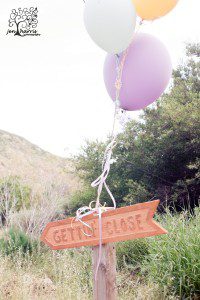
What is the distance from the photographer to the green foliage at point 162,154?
8273 millimetres

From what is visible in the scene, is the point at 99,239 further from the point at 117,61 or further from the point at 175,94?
the point at 175,94

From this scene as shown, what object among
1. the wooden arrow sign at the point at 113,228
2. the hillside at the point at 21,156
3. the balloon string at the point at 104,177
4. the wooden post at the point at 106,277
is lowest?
the wooden post at the point at 106,277

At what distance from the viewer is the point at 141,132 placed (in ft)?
30.5

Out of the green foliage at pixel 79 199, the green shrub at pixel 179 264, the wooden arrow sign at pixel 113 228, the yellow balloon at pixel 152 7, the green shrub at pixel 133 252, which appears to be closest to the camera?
the wooden arrow sign at pixel 113 228

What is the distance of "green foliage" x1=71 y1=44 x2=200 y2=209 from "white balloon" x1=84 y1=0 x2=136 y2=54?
17.6ft

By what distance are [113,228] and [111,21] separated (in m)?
1.17

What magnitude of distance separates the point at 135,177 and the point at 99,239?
22.5 feet

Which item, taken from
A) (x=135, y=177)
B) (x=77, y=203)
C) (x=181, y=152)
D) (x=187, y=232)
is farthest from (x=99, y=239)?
(x=77, y=203)

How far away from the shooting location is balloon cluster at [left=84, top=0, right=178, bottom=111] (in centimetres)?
270

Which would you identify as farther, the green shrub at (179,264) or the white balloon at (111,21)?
the green shrub at (179,264)

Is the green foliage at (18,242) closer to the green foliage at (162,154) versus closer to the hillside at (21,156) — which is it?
the green foliage at (162,154)

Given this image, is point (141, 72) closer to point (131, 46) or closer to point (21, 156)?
point (131, 46)

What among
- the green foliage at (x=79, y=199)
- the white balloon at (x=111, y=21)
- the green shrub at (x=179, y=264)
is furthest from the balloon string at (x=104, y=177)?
the green foliage at (x=79, y=199)

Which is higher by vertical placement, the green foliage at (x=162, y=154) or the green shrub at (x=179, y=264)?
the green foliage at (x=162, y=154)
